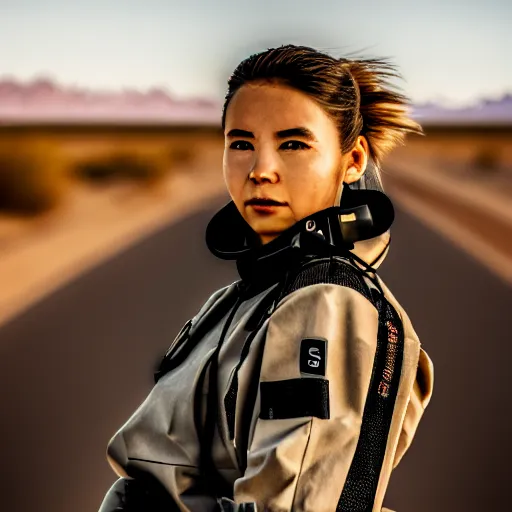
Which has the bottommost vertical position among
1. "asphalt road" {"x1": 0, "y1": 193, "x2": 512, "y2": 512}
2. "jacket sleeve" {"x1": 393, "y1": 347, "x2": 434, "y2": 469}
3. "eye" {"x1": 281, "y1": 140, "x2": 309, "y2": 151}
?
"asphalt road" {"x1": 0, "y1": 193, "x2": 512, "y2": 512}

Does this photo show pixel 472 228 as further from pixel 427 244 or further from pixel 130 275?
pixel 130 275

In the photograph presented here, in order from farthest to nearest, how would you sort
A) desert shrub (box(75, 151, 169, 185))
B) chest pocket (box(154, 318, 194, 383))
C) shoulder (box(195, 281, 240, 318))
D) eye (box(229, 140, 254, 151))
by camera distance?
1. desert shrub (box(75, 151, 169, 185))
2. shoulder (box(195, 281, 240, 318))
3. chest pocket (box(154, 318, 194, 383))
4. eye (box(229, 140, 254, 151))

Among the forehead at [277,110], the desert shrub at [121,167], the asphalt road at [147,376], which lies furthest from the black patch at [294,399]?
the desert shrub at [121,167]

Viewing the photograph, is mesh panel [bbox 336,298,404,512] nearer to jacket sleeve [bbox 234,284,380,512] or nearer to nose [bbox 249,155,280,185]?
jacket sleeve [bbox 234,284,380,512]

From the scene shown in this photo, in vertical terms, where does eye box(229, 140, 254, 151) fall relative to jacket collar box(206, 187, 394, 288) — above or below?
above

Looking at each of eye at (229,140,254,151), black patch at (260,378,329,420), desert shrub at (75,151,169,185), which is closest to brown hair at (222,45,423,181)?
eye at (229,140,254,151)

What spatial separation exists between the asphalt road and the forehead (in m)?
1.79

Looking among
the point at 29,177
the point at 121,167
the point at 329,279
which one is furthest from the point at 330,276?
the point at 121,167

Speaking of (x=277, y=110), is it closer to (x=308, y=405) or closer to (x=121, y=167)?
(x=308, y=405)

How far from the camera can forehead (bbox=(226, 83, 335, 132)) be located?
6.70ft

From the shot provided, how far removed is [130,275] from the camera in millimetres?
13125

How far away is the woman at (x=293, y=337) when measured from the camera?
176cm

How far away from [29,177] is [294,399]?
93.6ft

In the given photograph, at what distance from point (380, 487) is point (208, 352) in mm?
438
